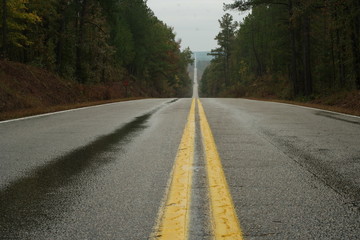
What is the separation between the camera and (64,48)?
28.2m

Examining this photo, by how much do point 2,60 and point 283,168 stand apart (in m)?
17.3

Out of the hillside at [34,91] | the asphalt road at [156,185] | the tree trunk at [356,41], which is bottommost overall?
the asphalt road at [156,185]

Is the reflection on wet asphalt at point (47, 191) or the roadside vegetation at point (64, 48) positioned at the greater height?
the roadside vegetation at point (64, 48)

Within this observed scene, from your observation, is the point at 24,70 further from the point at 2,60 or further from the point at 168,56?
the point at 168,56

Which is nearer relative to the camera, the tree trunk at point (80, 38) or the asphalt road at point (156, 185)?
the asphalt road at point (156, 185)

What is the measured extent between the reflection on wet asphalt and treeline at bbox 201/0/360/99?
1601 cm

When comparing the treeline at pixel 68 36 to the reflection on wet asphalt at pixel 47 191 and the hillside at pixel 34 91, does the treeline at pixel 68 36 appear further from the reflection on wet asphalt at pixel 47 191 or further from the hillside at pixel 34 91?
the reflection on wet asphalt at pixel 47 191

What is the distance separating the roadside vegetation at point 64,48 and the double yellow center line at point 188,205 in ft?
36.0

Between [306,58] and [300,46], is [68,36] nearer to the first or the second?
[306,58]

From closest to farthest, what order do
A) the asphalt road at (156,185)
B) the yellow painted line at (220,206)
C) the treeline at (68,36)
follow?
the yellow painted line at (220,206), the asphalt road at (156,185), the treeline at (68,36)

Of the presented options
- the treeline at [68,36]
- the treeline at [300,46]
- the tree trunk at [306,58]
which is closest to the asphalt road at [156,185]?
the treeline at [300,46]

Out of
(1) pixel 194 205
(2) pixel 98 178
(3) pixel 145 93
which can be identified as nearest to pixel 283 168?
(1) pixel 194 205

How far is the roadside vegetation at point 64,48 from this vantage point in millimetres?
17531

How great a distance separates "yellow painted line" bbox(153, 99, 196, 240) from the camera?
2.04 m
